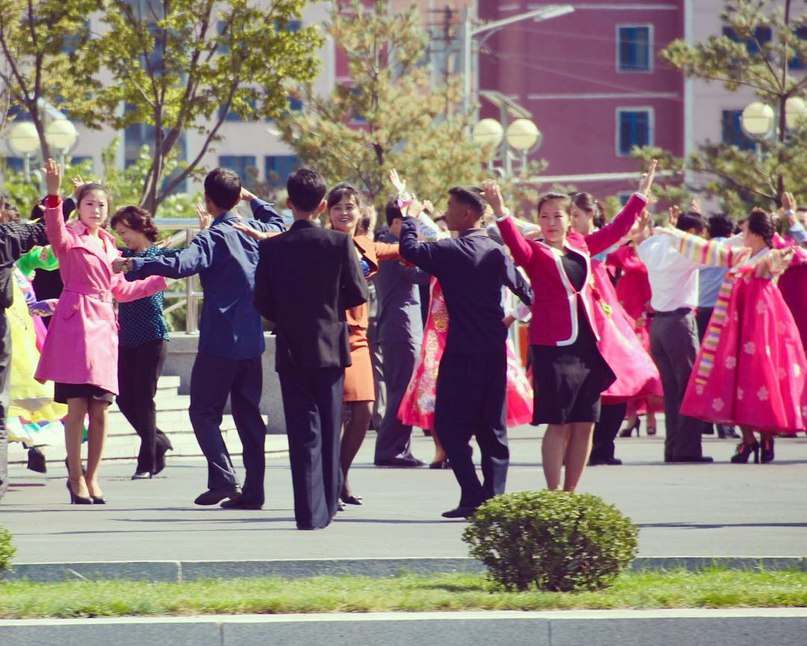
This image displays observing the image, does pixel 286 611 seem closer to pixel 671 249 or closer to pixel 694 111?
pixel 671 249

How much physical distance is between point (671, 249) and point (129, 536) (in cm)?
637

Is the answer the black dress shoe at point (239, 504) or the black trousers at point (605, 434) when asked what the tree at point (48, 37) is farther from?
the black dress shoe at point (239, 504)

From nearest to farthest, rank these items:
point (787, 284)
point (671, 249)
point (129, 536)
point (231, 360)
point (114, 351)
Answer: point (129, 536) → point (231, 360) → point (114, 351) → point (671, 249) → point (787, 284)

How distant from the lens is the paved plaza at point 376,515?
867cm

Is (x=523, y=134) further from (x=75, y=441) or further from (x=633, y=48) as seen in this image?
(x=633, y=48)

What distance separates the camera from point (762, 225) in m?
14.2

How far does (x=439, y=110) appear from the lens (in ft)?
115

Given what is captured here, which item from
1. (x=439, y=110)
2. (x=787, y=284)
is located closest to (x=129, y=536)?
(x=787, y=284)

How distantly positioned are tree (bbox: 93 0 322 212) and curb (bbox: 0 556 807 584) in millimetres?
14071

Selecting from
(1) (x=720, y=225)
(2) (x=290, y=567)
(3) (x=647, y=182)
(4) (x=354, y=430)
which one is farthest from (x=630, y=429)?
(2) (x=290, y=567)

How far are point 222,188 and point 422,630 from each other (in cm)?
454

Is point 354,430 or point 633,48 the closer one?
point 354,430

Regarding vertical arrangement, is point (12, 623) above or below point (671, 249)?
below

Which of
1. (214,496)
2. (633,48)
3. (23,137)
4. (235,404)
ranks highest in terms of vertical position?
(633,48)
